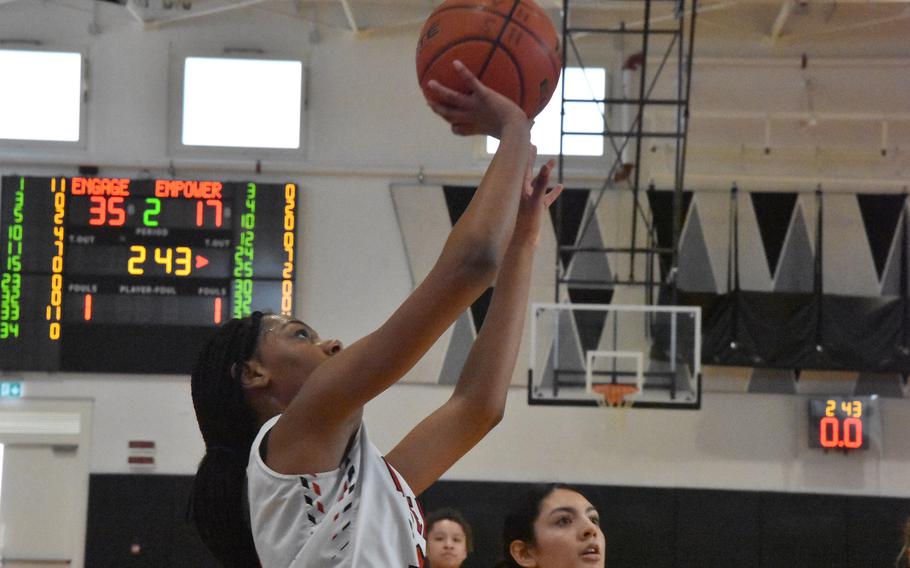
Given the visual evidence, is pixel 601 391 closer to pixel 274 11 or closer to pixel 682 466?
pixel 682 466

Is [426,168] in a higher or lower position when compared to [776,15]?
lower

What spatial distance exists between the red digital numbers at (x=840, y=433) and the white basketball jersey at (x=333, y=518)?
28.8 feet

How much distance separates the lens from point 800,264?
33.2 feet

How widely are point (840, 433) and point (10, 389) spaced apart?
703cm

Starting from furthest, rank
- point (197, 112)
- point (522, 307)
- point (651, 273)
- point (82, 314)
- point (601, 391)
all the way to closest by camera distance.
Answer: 1. point (197, 112)
2. point (82, 314)
3. point (651, 273)
4. point (601, 391)
5. point (522, 307)

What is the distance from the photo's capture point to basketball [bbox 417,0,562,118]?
219cm

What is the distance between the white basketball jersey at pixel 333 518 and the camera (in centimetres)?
164

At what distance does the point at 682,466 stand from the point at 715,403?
0.61m

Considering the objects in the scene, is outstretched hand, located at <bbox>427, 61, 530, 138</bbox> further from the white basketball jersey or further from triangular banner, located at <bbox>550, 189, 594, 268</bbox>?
triangular banner, located at <bbox>550, 189, 594, 268</bbox>

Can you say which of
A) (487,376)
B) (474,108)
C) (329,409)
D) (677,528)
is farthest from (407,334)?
(677,528)

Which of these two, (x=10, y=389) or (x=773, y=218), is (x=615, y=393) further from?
(x=10, y=389)

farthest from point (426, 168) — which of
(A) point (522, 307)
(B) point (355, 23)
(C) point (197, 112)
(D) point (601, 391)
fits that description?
(A) point (522, 307)

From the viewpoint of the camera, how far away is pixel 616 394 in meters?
8.20

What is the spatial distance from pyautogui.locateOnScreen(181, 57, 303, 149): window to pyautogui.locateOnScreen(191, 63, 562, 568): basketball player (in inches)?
337
